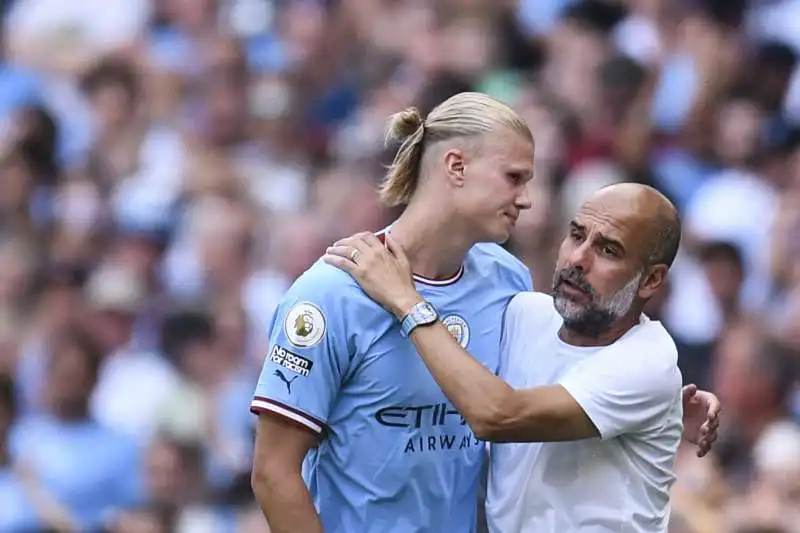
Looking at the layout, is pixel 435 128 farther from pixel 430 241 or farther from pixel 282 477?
pixel 282 477

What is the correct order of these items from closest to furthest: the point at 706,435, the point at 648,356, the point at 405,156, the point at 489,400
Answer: the point at 489,400 → the point at 648,356 → the point at 405,156 → the point at 706,435

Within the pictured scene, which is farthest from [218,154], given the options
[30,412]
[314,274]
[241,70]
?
[314,274]

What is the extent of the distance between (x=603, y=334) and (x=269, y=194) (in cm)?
526

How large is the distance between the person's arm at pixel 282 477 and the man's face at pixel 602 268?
0.80 m

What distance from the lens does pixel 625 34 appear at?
9906mm

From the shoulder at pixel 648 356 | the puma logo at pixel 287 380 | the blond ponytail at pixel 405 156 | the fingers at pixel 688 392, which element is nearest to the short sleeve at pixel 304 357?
the puma logo at pixel 287 380

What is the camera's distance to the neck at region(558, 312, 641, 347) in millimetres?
5051

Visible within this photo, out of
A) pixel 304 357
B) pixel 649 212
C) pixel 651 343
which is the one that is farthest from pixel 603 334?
pixel 304 357

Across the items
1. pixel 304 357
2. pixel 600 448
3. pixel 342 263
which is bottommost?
pixel 600 448

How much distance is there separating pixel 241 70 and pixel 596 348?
19.3 ft

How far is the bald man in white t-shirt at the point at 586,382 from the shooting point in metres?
4.82

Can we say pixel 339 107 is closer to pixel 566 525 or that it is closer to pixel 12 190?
pixel 12 190

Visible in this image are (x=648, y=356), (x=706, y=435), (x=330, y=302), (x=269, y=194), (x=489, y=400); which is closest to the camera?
(x=489, y=400)

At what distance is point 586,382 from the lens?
4.91 m
